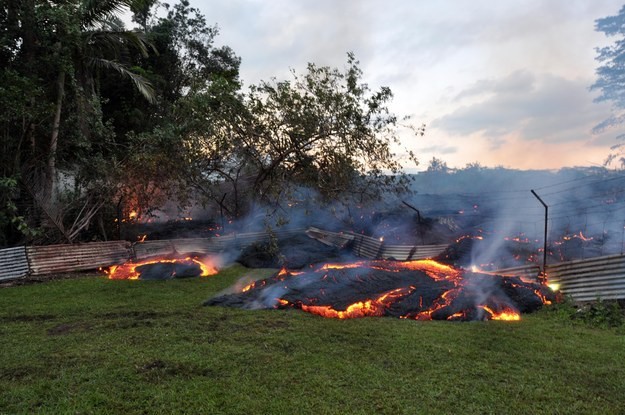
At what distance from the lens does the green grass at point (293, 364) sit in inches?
168

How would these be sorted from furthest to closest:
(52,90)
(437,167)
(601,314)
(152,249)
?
(437,167), (152,249), (52,90), (601,314)

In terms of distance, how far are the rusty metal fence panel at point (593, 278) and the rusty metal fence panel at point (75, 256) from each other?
1312cm

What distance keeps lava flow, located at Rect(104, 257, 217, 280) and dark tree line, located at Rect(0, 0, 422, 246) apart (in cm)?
249

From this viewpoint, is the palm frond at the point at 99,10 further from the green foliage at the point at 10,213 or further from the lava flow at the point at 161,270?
the lava flow at the point at 161,270

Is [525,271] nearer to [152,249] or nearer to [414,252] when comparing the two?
[414,252]

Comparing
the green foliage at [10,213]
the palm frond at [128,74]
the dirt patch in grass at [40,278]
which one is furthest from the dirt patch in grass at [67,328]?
the palm frond at [128,74]

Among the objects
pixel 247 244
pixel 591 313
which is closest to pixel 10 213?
pixel 247 244

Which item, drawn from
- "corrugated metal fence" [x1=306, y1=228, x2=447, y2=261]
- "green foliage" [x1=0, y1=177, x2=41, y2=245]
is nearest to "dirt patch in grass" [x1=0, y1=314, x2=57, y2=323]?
"green foliage" [x1=0, y1=177, x2=41, y2=245]

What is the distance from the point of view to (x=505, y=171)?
25188 mm

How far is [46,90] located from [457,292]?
48.0 feet

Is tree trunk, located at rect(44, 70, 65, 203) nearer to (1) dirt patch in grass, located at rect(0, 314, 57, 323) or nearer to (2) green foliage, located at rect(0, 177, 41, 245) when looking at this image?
(2) green foliage, located at rect(0, 177, 41, 245)

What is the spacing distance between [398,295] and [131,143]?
40.3 feet

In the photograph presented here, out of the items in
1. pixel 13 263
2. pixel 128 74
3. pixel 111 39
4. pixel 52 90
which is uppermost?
pixel 111 39

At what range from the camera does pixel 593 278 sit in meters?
8.29
